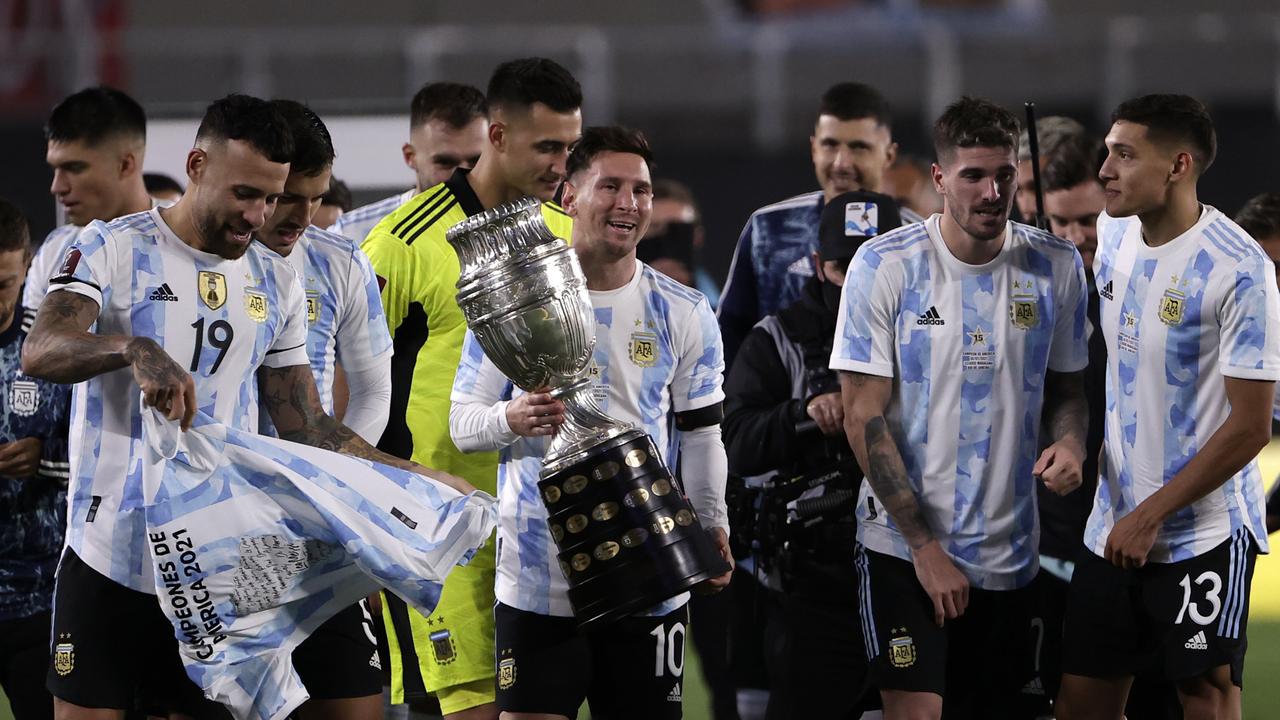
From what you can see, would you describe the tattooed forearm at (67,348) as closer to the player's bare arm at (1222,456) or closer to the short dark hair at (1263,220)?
the player's bare arm at (1222,456)

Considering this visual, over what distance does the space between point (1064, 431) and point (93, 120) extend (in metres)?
3.13

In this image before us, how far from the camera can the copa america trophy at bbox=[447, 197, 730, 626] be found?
3.68 m

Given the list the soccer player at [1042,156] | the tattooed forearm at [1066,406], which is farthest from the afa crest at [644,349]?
the soccer player at [1042,156]

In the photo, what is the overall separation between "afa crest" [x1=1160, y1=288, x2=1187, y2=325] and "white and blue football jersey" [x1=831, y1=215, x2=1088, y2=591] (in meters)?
0.28

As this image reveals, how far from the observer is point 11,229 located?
4547mm

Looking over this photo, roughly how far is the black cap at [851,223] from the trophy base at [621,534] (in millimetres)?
1287

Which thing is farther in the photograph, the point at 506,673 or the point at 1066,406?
the point at 1066,406

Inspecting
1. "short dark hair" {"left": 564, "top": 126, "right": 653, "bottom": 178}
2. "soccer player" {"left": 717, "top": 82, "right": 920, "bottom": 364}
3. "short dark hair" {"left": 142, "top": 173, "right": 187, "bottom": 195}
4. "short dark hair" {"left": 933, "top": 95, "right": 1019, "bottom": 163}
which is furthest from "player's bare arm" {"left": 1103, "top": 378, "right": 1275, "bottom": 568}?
"short dark hair" {"left": 142, "top": 173, "right": 187, "bottom": 195}

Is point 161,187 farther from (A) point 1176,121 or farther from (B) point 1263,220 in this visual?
(B) point 1263,220

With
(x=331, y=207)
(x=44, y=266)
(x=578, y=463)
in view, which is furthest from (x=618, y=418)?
(x=331, y=207)

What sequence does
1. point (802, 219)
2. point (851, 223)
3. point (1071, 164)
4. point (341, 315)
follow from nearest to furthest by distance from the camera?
1. point (341, 315)
2. point (851, 223)
3. point (1071, 164)
4. point (802, 219)

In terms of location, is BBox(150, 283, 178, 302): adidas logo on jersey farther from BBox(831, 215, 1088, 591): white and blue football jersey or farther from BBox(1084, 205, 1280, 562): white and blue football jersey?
BBox(1084, 205, 1280, 562): white and blue football jersey

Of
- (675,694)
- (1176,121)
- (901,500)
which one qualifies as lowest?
(675,694)

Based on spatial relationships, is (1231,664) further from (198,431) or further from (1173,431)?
(198,431)
